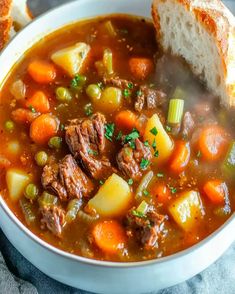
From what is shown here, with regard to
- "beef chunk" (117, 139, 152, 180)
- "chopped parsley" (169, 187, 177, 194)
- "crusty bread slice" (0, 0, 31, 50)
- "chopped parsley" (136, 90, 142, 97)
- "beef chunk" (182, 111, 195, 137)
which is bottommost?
"chopped parsley" (169, 187, 177, 194)

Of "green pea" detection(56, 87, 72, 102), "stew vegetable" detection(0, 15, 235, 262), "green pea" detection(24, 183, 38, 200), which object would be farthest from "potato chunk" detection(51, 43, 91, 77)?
"green pea" detection(24, 183, 38, 200)

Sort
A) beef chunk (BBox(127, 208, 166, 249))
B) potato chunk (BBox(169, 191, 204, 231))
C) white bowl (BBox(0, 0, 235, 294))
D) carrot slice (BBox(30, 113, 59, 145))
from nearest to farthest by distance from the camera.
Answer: white bowl (BBox(0, 0, 235, 294)) < beef chunk (BBox(127, 208, 166, 249)) < potato chunk (BBox(169, 191, 204, 231)) < carrot slice (BBox(30, 113, 59, 145))

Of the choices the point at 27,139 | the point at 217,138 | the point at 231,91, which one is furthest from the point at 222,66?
the point at 27,139

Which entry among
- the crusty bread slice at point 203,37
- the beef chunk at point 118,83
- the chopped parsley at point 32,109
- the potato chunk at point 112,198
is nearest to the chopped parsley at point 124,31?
the crusty bread slice at point 203,37

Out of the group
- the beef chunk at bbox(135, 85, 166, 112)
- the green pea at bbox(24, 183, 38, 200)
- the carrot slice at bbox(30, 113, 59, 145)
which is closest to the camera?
the green pea at bbox(24, 183, 38, 200)

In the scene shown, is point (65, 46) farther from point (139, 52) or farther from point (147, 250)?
point (147, 250)

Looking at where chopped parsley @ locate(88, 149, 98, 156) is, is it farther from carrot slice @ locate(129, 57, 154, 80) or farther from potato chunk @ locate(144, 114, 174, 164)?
carrot slice @ locate(129, 57, 154, 80)

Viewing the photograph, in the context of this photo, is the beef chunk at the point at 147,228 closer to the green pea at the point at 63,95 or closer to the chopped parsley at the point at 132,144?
the chopped parsley at the point at 132,144

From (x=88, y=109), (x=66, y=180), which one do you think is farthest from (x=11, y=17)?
(x=66, y=180)
